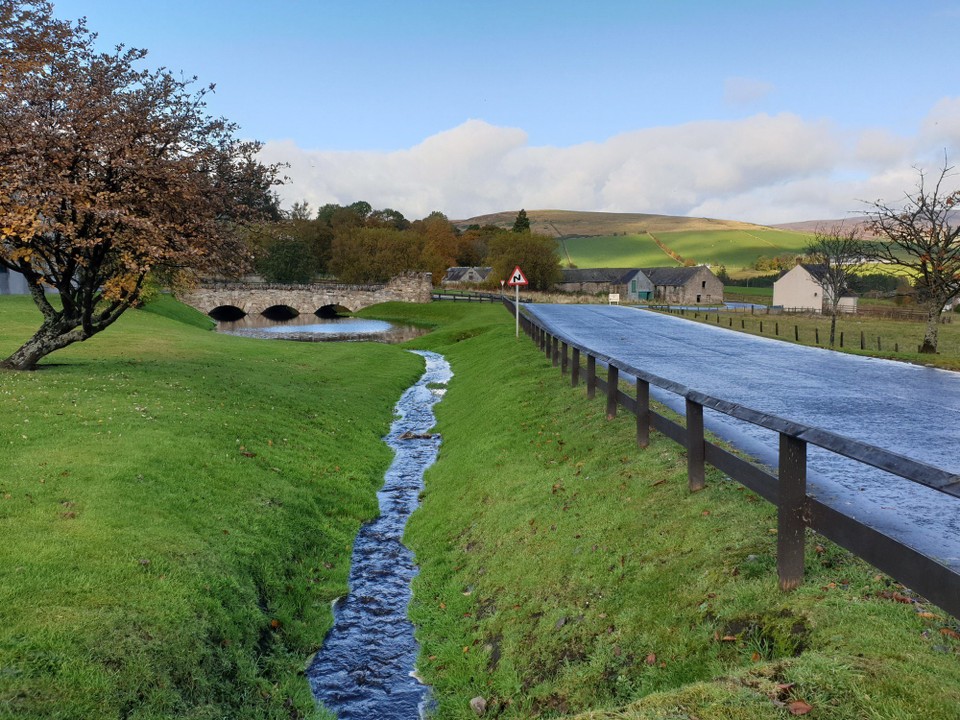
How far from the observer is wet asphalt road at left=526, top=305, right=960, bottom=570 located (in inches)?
277

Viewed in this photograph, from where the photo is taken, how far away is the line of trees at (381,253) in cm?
10581

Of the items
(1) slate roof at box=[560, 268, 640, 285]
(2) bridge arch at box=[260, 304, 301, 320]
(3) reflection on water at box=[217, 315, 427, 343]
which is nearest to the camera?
(3) reflection on water at box=[217, 315, 427, 343]

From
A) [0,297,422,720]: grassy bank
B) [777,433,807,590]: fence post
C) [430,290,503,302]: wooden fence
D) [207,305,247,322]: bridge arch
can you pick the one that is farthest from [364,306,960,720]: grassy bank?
[207,305,247,322]: bridge arch

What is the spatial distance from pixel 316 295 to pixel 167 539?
85625 mm

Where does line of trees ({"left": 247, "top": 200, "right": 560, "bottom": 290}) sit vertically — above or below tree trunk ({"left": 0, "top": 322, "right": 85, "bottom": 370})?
above

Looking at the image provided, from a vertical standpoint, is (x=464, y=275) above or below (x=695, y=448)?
above

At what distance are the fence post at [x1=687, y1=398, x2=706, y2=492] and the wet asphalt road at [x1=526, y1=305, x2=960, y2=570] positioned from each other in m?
1.21

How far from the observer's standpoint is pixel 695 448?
7965 millimetres

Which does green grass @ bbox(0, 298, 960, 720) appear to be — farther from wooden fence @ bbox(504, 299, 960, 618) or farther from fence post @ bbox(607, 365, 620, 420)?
wooden fence @ bbox(504, 299, 960, 618)

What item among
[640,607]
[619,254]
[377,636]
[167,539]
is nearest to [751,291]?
[619,254]

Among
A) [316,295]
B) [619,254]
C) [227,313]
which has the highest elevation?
[619,254]

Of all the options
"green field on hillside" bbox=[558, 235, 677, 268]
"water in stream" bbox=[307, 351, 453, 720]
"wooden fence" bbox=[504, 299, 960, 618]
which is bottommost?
"water in stream" bbox=[307, 351, 453, 720]

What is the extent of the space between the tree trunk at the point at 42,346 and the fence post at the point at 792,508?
1846 cm

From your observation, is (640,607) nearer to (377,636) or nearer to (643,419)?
(377,636)
